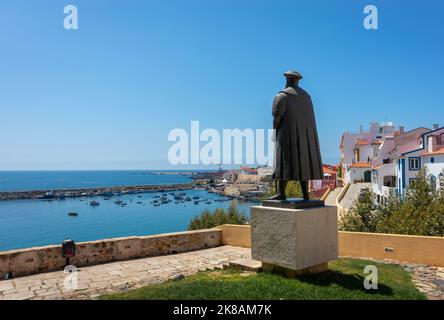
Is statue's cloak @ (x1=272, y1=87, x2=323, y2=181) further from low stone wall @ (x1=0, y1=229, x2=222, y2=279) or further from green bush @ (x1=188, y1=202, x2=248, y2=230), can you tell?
green bush @ (x1=188, y1=202, x2=248, y2=230)

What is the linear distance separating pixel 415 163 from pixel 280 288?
27250 mm

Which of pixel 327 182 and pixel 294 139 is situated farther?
pixel 327 182

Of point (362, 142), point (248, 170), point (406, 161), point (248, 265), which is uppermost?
point (362, 142)

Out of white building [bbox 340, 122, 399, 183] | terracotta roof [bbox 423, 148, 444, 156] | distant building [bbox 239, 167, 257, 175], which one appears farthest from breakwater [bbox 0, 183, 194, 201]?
terracotta roof [bbox 423, 148, 444, 156]

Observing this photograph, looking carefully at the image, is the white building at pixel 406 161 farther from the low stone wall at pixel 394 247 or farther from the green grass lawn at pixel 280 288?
the green grass lawn at pixel 280 288

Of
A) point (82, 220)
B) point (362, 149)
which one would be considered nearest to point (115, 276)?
point (362, 149)

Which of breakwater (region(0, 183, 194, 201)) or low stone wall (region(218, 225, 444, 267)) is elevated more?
low stone wall (region(218, 225, 444, 267))

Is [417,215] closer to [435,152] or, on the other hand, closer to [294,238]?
[294,238]

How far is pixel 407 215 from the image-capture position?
14992mm

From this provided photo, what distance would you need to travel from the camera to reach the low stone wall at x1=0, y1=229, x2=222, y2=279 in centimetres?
975

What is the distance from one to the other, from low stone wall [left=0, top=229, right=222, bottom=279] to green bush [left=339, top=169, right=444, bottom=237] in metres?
7.69

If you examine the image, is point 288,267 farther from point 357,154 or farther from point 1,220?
point 1,220
